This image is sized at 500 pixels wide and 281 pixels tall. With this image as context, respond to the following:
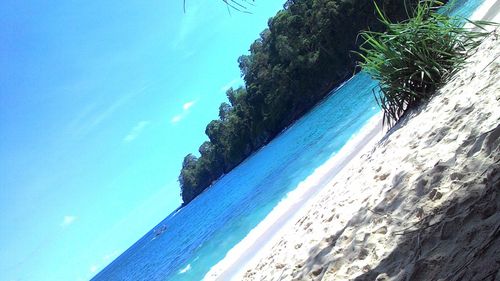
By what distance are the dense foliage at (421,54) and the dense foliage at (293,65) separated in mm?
33431

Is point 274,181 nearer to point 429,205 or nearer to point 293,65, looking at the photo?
point 429,205

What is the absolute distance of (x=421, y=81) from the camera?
6332mm

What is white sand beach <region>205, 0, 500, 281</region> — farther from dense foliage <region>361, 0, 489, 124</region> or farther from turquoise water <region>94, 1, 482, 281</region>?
turquoise water <region>94, 1, 482, 281</region>

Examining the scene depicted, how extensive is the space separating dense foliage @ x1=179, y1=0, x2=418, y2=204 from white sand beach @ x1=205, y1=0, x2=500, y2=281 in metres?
35.2

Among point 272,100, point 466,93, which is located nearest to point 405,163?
point 466,93

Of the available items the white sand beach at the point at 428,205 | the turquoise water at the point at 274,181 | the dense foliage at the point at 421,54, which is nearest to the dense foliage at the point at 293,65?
the turquoise water at the point at 274,181

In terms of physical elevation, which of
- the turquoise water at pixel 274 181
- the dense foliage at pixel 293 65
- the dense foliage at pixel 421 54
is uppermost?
the dense foliage at pixel 293 65

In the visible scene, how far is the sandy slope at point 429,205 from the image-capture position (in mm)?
2803

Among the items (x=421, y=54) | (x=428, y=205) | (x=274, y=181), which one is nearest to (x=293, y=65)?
(x=274, y=181)

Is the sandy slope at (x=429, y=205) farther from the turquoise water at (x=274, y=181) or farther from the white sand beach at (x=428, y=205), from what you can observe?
the turquoise water at (x=274, y=181)

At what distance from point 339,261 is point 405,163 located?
1.19m

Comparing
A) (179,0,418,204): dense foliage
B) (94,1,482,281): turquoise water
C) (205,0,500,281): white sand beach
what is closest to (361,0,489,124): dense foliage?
(205,0,500,281): white sand beach

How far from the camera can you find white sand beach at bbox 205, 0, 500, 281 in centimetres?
281

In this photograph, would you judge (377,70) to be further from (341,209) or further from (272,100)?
(272,100)
